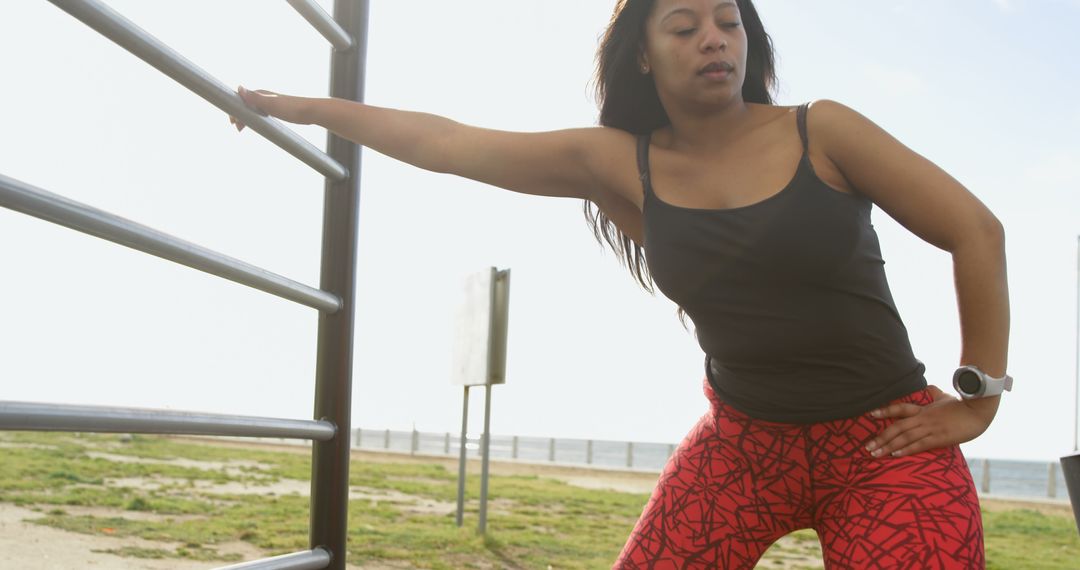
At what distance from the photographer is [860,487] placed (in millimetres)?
1829

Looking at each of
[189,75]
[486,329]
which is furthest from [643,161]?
[486,329]

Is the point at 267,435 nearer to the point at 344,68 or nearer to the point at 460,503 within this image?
the point at 344,68

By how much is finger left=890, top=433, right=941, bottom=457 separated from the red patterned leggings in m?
0.01

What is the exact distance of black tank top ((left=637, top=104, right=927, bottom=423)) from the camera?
179cm

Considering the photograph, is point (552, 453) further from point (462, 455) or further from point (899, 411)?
point (899, 411)

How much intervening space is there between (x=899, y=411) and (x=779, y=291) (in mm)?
309

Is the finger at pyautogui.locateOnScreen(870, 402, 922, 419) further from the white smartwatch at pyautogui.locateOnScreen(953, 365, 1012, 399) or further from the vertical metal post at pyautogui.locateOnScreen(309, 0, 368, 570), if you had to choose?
the vertical metal post at pyautogui.locateOnScreen(309, 0, 368, 570)

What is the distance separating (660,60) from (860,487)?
0.92 metres

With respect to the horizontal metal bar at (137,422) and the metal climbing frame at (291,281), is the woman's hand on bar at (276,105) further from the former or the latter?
the horizontal metal bar at (137,422)

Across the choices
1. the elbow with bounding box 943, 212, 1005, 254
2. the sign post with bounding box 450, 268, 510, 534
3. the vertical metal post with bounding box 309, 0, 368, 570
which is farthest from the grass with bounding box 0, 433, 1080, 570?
the elbow with bounding box 943, 212, 1005, 254

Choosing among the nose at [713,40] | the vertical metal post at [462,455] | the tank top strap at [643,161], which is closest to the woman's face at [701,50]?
the nose at [713,40]

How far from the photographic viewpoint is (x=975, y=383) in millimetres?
1830

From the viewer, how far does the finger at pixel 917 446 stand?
1.80 metres

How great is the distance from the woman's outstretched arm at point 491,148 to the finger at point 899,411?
0.68m
